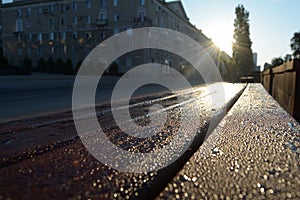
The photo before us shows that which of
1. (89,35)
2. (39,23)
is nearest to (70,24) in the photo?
(89,35)

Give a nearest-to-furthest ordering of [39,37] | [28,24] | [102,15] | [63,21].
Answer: [102,15]
[63,21]
[39,37]
[28,24]

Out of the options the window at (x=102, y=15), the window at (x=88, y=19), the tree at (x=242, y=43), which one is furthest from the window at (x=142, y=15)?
the tree at (x=242, y=43)

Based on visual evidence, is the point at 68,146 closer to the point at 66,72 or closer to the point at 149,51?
the point at 66,72

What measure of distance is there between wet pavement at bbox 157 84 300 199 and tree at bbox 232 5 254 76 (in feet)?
109

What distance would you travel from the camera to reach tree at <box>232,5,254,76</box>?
105ft

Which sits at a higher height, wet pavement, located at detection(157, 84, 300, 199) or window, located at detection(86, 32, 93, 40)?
window, located at detection(86, 32, 93, 40)

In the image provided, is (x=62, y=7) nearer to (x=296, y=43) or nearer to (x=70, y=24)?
(x=70, y=24)

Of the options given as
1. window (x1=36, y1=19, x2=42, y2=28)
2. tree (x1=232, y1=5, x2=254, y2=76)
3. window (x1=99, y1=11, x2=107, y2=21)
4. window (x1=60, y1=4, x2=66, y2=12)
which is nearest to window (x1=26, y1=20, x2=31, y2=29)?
window (x1=36, y1=19, x2=42, y2=28)

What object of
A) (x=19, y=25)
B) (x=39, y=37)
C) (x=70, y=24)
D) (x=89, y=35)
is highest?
(x=19, y=25)

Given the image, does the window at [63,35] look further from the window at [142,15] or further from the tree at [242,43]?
the tree at [242,43]

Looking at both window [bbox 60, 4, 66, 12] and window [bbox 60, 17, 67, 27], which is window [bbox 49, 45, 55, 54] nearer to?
window [bbox 60, 17, 67, 27]

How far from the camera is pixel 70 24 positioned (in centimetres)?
3459

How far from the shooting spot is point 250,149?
1.46 feet

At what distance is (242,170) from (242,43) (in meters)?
34.7
